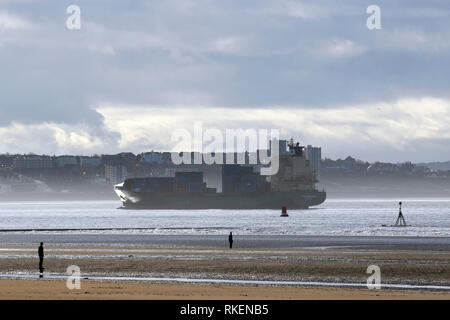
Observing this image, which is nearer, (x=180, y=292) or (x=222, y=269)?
(x=180, y=292)

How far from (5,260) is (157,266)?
394 inches

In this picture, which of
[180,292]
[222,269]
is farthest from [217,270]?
[180,292]

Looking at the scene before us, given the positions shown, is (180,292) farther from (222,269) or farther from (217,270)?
(222,269)

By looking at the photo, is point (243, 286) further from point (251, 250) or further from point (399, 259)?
point (251, 250)

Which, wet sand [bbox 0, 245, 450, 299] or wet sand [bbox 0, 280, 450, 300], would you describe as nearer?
wet sand [bbox 0, 280, 450, 300]

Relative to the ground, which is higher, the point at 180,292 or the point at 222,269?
the point at 180,292

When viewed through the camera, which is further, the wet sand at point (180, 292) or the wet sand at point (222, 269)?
the wet sand at point (222, 269)

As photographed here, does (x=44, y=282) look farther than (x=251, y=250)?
No

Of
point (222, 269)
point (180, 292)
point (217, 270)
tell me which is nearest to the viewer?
point (180, 292)

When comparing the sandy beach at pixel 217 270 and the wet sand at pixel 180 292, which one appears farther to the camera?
the sandy beach at pixel 217 270

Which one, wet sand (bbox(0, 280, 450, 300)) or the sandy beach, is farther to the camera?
the sandy beach
